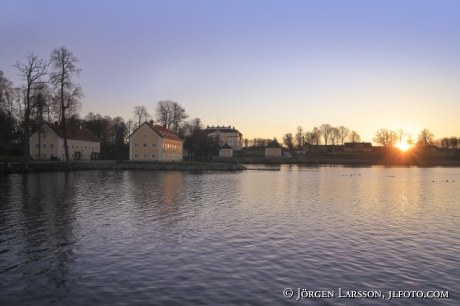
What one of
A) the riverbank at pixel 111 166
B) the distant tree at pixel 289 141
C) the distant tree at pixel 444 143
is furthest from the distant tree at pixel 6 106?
the distant tree at pixel 444 143

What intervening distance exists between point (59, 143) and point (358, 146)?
12396cm

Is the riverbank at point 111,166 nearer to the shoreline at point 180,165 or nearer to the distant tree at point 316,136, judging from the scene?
the shoreline at point 180,165

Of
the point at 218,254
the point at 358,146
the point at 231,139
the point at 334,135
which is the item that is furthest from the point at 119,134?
the point at 358,146

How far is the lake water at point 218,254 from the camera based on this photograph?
8.59 meters

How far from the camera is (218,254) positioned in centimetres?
1172

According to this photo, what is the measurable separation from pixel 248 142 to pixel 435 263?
186 m

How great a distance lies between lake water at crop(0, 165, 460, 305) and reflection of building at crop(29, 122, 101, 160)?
172ft

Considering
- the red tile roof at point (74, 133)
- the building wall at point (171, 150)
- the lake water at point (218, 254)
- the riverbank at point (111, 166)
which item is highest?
the red tile roof at point (74, 133)

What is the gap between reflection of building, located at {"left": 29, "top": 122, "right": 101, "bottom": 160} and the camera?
69.3m

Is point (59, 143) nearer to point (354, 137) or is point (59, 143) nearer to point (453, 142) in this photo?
point (354, 137)

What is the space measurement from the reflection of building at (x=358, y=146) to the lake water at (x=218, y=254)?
13803cm

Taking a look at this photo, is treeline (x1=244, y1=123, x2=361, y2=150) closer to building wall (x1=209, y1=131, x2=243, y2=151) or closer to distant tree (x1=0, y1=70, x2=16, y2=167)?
building wall (x1=209, y1=131, x2=243, y2=151)

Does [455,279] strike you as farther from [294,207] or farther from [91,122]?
[91,122]

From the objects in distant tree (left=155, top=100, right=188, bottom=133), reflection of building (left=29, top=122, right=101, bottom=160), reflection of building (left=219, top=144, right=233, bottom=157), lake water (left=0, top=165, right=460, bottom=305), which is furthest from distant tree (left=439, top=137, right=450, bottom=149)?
lake water (left=0, top=165, right=460, bottom=305)
